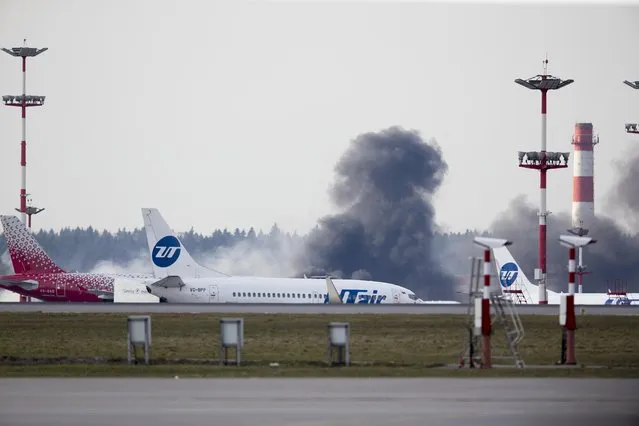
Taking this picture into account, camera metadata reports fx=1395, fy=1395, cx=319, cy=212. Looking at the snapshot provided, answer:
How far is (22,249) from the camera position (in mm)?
90750

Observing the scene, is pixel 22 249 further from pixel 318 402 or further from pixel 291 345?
pixel 318 402

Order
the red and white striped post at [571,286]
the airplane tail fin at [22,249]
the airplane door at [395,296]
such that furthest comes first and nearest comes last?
the airplane tail fin at [22,249] < the airplane door at [395,296] < the red and white striped post at [571,286]

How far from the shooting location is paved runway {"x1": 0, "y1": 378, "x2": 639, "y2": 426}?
67.9 feet

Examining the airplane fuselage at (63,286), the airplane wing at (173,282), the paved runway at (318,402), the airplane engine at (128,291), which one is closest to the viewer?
the paved runway at (318,402)

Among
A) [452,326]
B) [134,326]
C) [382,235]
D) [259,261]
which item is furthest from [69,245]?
[134,326]

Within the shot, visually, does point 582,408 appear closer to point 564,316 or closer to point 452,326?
point 564,316

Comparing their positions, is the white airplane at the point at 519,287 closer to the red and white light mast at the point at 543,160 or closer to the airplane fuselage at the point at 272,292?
the red and white light mast at the point at 543,160

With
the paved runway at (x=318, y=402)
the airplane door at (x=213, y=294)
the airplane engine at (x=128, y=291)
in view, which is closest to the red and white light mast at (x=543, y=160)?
the airplane door at (x=213, y=294)

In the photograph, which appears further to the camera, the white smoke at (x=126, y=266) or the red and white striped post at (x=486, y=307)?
the white smoke at (x=126, y=266)

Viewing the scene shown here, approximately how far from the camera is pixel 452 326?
52281 mm

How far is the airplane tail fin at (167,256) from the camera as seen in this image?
8556cm

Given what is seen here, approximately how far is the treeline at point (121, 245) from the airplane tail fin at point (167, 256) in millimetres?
20448

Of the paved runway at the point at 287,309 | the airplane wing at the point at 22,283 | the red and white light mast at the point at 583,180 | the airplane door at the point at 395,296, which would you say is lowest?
the paved runway at the point at 287,309

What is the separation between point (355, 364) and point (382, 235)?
76.2 metres
